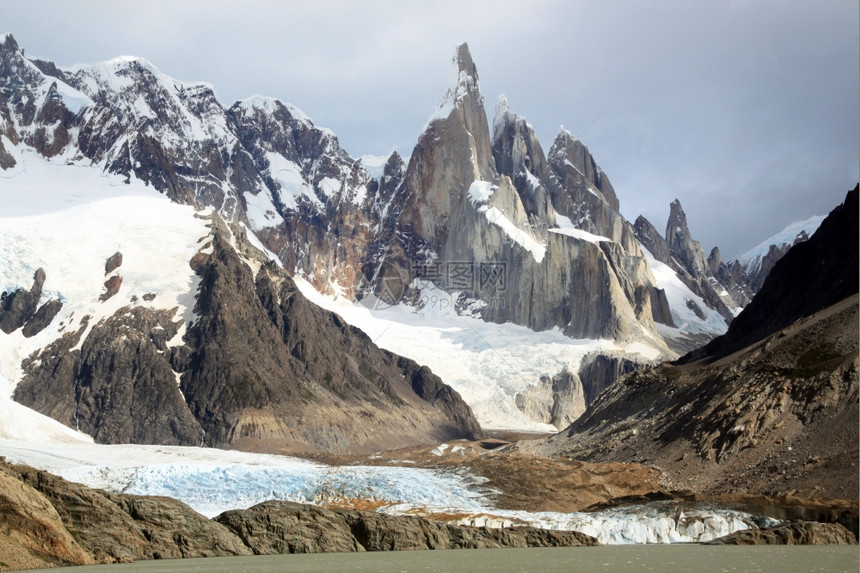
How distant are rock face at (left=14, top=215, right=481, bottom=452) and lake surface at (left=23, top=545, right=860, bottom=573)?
4118 inches

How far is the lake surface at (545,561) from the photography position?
40.2 metres

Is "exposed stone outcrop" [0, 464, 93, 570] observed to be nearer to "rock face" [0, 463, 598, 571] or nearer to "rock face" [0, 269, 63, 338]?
"rock face" [0, 463, 598, 571]

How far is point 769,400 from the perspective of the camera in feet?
282

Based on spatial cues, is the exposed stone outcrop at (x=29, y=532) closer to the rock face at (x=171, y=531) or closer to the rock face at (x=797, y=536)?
the rock face at (x=171, y=531)

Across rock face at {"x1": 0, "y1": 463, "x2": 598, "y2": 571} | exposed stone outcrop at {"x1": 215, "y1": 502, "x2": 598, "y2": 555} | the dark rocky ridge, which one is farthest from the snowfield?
the dark rocky ridge

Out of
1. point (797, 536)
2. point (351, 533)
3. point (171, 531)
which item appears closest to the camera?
point (171, 531)

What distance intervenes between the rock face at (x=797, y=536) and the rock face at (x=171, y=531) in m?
8.98

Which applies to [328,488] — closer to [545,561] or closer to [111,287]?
[545,561]

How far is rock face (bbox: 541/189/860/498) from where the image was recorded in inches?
3017

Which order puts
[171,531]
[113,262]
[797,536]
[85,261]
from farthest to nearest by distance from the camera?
[85,261], [113,262], [797,536], [171,531]

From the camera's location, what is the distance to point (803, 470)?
7350 centimetres

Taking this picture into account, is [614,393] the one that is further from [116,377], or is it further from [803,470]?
[116,377]

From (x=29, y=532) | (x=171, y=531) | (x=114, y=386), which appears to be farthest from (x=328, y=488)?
(x=114, y=386)

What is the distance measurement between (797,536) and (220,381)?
4868 inches
